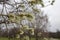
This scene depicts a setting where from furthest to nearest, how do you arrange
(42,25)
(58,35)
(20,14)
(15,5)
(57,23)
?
(57,23) < (58,35) < (42,25) < (15,5) < (20,14)

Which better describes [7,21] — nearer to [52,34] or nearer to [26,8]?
[26,8]

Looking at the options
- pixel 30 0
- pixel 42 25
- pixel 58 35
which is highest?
pixel 30 0

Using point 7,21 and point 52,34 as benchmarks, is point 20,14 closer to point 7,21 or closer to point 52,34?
point 7,21

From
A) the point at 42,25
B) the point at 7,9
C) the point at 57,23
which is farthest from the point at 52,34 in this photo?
the point at 7,9

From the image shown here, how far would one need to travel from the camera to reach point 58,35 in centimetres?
491

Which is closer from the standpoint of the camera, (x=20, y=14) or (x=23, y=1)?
(x=20, y=14)

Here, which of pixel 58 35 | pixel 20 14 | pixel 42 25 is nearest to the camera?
pixel 20 14

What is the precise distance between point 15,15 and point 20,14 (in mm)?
25

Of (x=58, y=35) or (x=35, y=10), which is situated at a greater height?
(x=35, y=10)

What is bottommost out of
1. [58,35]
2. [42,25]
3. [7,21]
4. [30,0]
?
[58,35]

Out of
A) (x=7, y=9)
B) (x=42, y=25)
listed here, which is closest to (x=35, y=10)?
(x=7, y=9)

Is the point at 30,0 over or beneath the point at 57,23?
over

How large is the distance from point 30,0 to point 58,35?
402 centimetres

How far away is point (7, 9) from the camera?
1151mm
